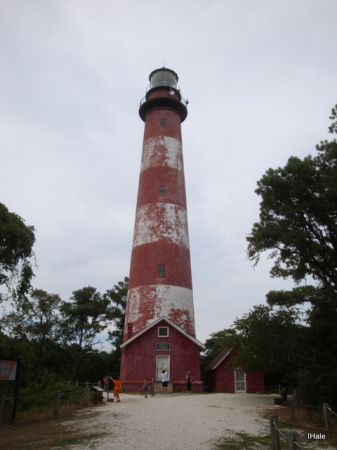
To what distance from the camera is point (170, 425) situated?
9.90 m

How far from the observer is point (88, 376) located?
32.3m

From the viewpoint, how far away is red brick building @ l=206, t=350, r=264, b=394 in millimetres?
23797

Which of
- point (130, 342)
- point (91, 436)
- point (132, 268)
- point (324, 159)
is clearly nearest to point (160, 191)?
point (132, 268)

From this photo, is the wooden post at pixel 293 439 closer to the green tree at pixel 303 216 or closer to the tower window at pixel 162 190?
the green tree at pixel 303 216

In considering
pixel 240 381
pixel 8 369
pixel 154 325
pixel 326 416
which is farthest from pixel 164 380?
pixel 326 416

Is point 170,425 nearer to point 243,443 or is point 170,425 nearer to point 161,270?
point 243,443

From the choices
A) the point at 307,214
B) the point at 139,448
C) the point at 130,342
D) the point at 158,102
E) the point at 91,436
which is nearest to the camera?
the point at 139,448

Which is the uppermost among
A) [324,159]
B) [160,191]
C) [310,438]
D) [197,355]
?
[160,191]

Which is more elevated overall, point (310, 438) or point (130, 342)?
point (130, 342)

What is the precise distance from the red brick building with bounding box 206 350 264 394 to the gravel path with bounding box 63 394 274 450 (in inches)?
390

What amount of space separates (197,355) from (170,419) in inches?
435

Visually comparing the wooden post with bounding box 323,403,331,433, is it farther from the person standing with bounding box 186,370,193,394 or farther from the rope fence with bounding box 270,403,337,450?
the person standing with bounding box 186,370,193,394

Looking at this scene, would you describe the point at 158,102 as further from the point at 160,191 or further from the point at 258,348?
the point at 258,348

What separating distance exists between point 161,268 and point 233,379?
8.70 metres
